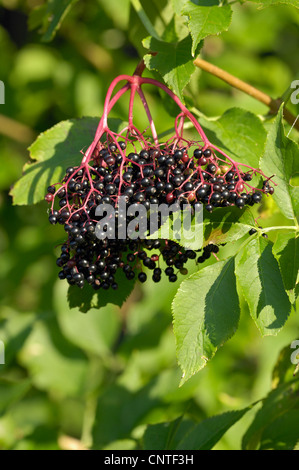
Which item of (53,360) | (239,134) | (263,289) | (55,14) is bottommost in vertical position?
(53,360)

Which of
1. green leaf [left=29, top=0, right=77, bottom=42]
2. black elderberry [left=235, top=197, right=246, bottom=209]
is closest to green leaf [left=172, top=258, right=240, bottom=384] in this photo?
black elderberry [left=235, top=197, right=246, bottom=209]

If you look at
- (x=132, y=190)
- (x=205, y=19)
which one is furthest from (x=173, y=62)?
(x=132, y=190)

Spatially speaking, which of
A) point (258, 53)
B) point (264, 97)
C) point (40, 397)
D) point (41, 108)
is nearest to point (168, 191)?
point (264, 97)

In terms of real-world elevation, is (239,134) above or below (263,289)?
above

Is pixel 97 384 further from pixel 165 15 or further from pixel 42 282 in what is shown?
pixel 165 15

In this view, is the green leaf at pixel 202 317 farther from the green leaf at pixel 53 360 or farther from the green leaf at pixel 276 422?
the green leaf at pixel 53 360

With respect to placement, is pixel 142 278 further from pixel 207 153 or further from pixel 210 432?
pixel 210 432

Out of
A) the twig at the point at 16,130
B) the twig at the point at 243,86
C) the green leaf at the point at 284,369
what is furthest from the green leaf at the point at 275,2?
the twig at the point at 16,130
